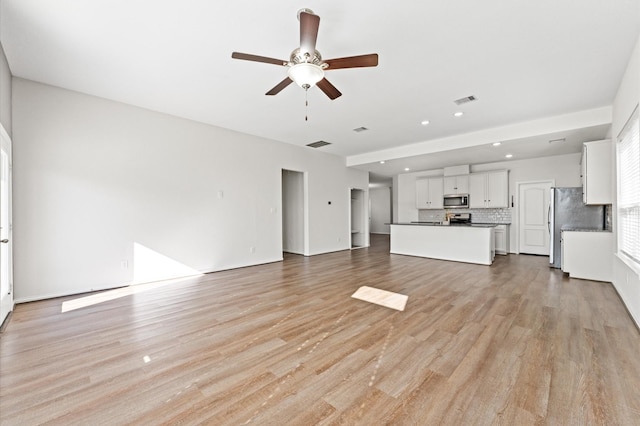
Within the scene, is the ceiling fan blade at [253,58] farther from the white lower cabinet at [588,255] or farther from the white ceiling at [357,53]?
the white lower cabinet at [588,255]

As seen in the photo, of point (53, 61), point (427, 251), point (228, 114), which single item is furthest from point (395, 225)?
point (53, 61)

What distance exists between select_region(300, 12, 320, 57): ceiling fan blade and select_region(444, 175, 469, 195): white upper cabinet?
7.27 meters

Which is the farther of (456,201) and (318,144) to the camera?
(456,201)

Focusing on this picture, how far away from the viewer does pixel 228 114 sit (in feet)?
Answer: 16.1

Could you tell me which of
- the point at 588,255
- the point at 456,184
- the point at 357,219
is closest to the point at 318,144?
the point at 357,219

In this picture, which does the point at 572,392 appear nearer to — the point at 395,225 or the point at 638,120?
the point at 638,120

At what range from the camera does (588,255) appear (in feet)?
15.5

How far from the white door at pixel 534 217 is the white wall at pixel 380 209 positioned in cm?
616

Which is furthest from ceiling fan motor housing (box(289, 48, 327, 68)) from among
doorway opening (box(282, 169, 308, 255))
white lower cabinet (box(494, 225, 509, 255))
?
white lower cabinet (box(494, 225, 509, 255))

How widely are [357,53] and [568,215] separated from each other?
547cm

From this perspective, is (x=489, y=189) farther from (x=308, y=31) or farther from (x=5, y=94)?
(x=5, y=94)

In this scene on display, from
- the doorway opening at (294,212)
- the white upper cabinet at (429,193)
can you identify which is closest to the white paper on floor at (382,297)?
the doorway opening at (294,212)

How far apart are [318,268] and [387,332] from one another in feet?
10.4

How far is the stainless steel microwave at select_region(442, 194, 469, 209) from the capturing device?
27.3ft
